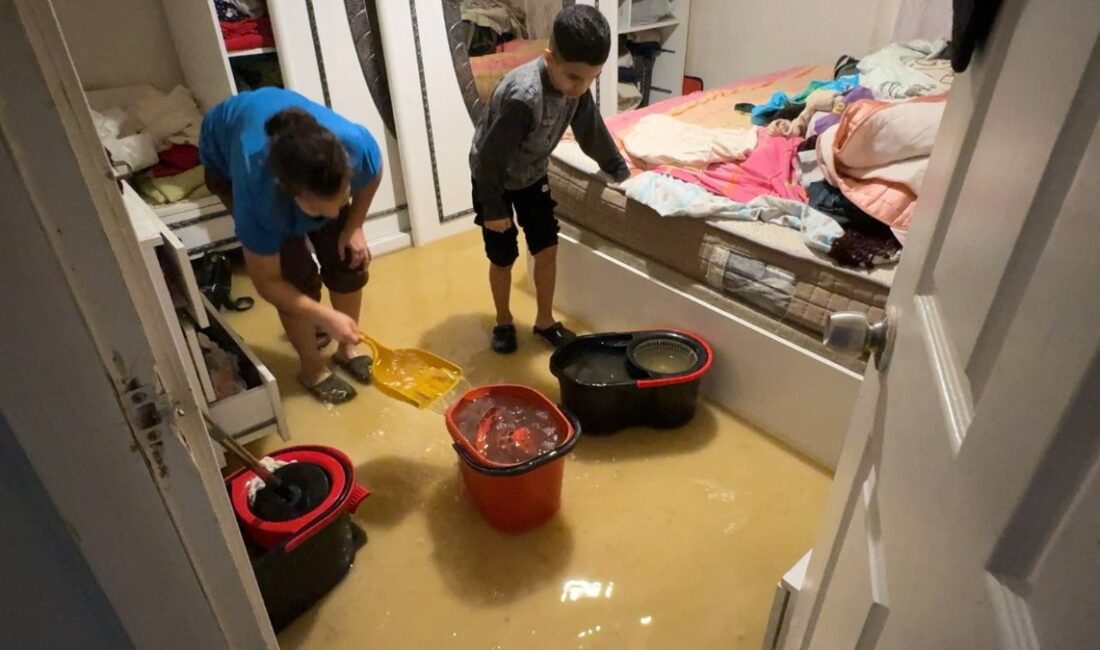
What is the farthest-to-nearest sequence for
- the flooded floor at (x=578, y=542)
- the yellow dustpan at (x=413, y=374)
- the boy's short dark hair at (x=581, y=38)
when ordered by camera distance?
the yellow dustpan at (x=413, y=374) < the boy's short dark hair at (x=581, y=38) < the flooded floor at (x=578, y=542)

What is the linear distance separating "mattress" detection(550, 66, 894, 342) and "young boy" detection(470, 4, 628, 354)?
4.2 inches

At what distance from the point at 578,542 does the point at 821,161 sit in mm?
1167

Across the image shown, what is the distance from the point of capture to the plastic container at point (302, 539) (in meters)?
1.32

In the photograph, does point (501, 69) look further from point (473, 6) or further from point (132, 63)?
point (132, 63)

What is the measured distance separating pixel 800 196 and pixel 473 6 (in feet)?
5.25

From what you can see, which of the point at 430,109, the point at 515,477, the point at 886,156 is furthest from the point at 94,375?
the point at 430,109

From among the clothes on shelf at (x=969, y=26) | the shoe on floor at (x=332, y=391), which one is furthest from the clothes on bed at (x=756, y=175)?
the clothes on shelf at (x=969, y=26)

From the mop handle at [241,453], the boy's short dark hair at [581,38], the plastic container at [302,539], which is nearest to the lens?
the mop handle at [241,453]

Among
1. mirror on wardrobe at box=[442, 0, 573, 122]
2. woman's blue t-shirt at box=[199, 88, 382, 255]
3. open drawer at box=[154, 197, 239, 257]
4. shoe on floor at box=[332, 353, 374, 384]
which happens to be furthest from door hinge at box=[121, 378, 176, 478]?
mirror on wardrobe at box=[442, 0, 573, 122]

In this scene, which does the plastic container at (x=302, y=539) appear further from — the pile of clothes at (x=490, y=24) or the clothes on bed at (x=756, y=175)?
the pile of clothes at (x=490, y=24)

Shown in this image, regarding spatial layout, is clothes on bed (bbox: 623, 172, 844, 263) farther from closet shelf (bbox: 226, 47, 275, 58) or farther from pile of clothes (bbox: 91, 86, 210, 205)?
pile of clothes (bbox: 91, 86, 210, 205)

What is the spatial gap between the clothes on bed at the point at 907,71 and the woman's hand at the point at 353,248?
1721 millimetres

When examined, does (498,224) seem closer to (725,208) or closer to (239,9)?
(725,208)

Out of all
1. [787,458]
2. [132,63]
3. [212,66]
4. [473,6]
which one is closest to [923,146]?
[787,458]
